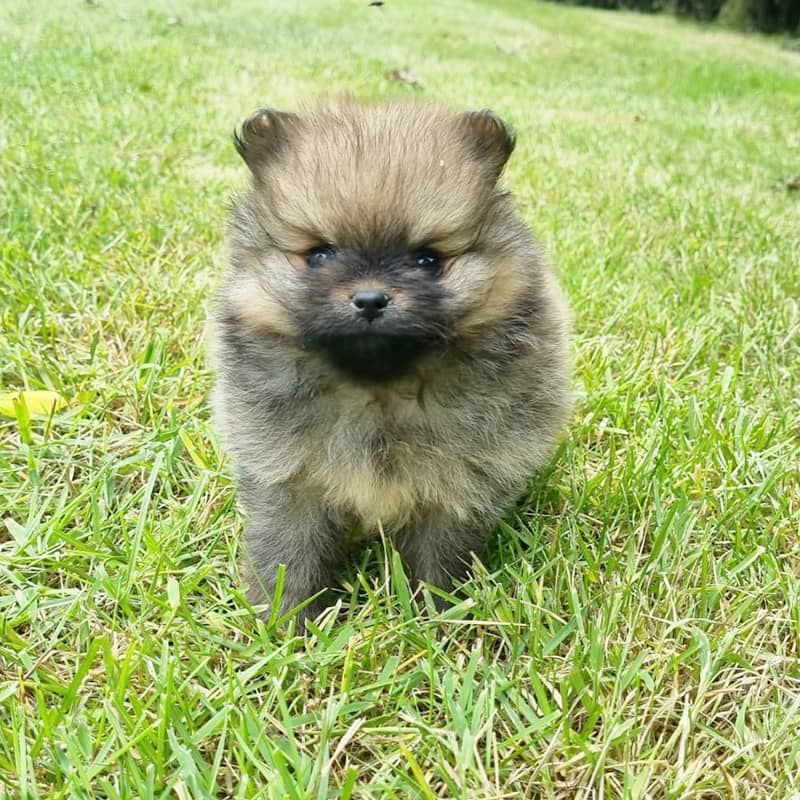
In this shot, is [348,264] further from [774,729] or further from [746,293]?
[746,293]

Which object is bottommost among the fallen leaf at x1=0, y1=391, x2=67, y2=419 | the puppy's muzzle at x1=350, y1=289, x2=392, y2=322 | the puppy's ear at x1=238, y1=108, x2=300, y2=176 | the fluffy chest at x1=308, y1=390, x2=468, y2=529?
the fallen leaf at x1=0, y1=391, x2=67, y2=419

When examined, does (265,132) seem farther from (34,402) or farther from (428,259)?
(34,402)

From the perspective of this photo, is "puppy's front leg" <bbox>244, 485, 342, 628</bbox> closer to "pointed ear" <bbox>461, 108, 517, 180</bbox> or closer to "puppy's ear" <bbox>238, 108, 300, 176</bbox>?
"puppy's ear" <bbox>238, 108, 300, 176</bbox>

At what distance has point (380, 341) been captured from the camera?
5.54 feet

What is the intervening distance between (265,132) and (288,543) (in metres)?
0.98

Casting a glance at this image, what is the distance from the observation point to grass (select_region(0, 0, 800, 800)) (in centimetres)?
164

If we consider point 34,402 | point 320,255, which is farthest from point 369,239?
point 34,402

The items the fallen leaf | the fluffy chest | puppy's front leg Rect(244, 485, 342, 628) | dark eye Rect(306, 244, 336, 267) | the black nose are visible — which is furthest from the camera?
the fallen leaf

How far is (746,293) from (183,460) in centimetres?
260

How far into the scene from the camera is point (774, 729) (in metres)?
1.73

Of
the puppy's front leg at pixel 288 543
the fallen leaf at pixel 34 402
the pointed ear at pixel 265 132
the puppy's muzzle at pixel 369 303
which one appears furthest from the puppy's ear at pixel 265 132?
the fallen leaf at pixel 34 402

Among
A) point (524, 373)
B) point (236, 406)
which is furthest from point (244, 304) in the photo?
point (524, 373)

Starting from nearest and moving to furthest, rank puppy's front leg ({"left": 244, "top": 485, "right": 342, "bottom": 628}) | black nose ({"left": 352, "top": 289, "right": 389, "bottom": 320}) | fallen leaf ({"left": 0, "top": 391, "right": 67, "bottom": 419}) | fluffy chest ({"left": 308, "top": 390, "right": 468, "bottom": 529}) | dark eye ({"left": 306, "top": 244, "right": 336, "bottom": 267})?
black nose ({"left": 352, "top": 289, "right": 389, "bottom": 320})
dark eye ({"left": 306, "top": 244, "right": 336, "bottom": 267})
fluffy chest ({"left": 308, "top": 390, "right": 468, "bottom": 529})
puppy's front leg ({"left": 244, "top": 485, "right": 342, "bottom": 628})
fallen leaf ({"left": 0, "top": 391, "right": 67, "bottom": 419})

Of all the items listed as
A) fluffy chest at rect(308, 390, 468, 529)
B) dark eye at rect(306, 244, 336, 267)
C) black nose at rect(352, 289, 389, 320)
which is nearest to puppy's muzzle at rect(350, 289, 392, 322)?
black nose at rect(352, 289, 389, 320)
